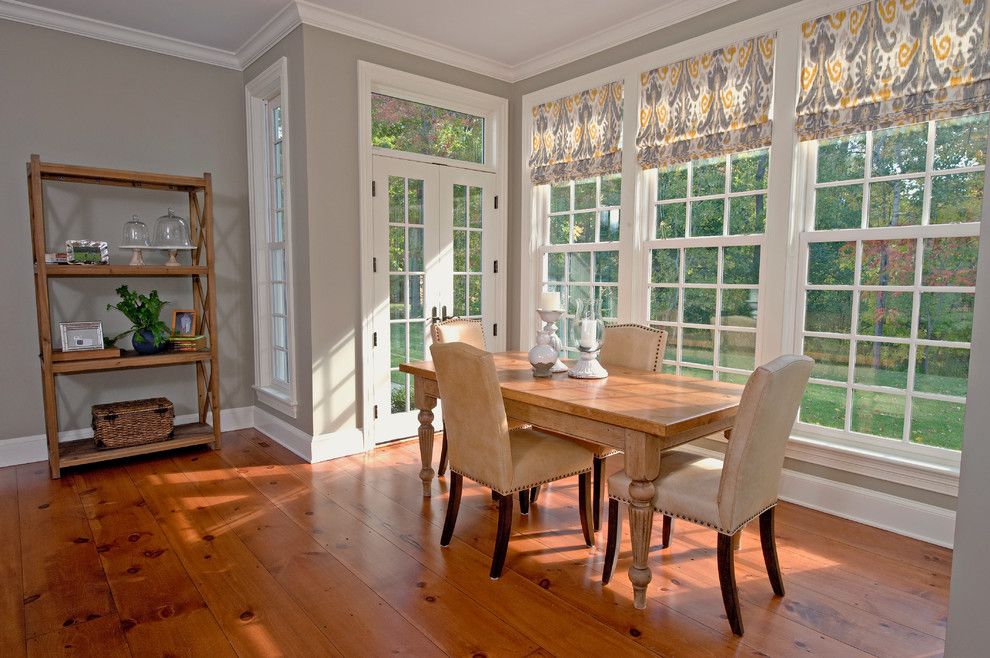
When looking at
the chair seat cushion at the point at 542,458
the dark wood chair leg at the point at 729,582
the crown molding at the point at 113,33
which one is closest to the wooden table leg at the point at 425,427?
the chair seat cushion at the point at 542,458

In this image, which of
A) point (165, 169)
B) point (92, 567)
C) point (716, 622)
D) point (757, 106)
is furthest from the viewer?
point (165, 169)

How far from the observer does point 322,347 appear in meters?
3.97

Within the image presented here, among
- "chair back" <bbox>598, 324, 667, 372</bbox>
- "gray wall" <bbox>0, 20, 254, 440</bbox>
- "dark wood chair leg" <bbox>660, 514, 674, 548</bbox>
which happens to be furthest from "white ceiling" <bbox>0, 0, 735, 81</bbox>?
"dark wood chair leg" <bbox>660, 514, 674, 548</bbox>

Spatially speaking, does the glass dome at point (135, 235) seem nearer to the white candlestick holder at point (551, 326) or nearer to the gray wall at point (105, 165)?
the gray wall at point (105, 165)

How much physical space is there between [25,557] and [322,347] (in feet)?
6.08

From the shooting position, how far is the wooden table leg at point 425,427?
330 centimetres

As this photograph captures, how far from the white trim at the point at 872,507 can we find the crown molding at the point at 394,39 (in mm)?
3557

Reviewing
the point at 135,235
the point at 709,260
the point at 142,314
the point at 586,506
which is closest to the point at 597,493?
the point at 586,506

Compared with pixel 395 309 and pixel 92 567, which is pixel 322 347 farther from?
pixel 92 567

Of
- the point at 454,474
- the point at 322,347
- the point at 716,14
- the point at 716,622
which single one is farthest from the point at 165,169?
the point at 716,622

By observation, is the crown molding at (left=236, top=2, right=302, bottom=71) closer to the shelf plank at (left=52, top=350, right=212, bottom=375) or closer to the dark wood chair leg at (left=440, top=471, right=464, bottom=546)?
the shelf plank at (left=52, top=350, right=212, bottom=375)

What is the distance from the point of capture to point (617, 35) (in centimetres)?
398

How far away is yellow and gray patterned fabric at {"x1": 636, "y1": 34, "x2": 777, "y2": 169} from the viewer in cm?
328

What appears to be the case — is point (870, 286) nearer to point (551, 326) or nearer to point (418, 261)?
point (551, 326)
